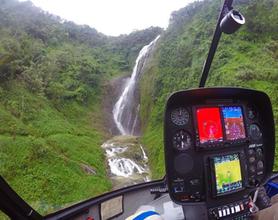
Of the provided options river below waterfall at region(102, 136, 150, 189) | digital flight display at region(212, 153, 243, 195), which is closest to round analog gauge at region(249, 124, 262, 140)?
digital flight display at region(212, 153, 243, 195)

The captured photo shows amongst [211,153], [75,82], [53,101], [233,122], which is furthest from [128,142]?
[211,153]

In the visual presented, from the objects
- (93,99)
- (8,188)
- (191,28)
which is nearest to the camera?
(8,188)

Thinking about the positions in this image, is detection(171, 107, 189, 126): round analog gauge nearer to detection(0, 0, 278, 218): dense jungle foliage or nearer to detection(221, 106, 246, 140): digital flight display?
detection(221, 106, 246, 140): digital flight display

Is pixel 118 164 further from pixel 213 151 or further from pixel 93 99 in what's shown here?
pixel 213 151

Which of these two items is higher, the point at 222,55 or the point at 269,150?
the point at 222,55

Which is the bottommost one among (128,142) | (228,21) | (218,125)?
(128,142)

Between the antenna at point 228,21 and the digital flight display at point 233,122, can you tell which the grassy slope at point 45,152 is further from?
the antenna at point 228,21

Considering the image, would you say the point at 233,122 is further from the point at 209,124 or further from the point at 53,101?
the point at 53,101

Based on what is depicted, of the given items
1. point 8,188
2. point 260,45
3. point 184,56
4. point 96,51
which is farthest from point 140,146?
point 96,51
